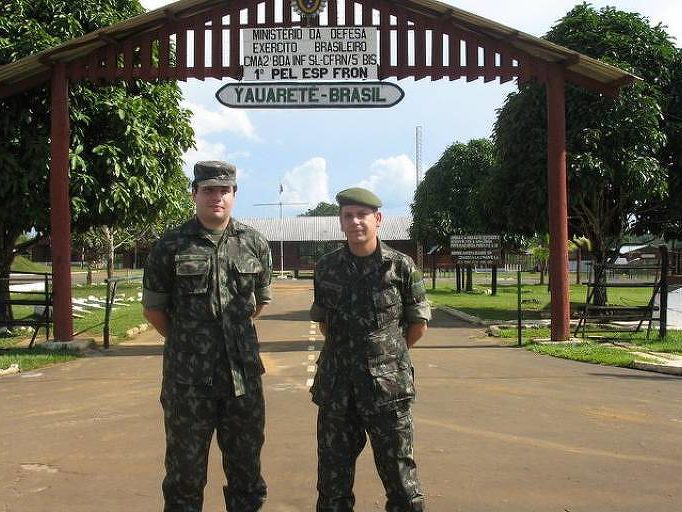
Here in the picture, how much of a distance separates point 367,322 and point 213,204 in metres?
1.06

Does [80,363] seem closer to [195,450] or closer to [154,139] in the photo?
[154,139]

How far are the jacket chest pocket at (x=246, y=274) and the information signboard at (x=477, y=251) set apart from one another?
13.6m

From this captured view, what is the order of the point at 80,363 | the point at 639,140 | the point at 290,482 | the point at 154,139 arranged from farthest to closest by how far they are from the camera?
the point at 639,140 < the point at 154,139 < the point at 80,363 < the point at 290,482

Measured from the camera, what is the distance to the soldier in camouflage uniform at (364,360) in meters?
3.50

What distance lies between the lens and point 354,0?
11.6 m

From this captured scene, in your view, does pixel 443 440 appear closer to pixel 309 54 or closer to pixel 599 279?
pixel 309 54

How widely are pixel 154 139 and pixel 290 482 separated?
10.1 metres

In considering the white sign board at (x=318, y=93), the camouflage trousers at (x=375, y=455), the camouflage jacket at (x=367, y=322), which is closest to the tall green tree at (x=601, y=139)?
the white sign board at (x=318, y=93)

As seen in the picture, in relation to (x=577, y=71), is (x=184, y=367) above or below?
below

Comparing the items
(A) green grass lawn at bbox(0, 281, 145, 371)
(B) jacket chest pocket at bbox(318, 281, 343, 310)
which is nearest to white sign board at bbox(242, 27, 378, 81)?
(A) green grass lawn at bbox(0, 281, 145, 371)

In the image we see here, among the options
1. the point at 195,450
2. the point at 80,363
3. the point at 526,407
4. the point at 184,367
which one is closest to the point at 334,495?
the point at 195,450

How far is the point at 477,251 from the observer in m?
16.9

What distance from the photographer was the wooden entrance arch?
1135 cm

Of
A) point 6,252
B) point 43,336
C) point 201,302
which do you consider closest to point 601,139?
point 43,336
